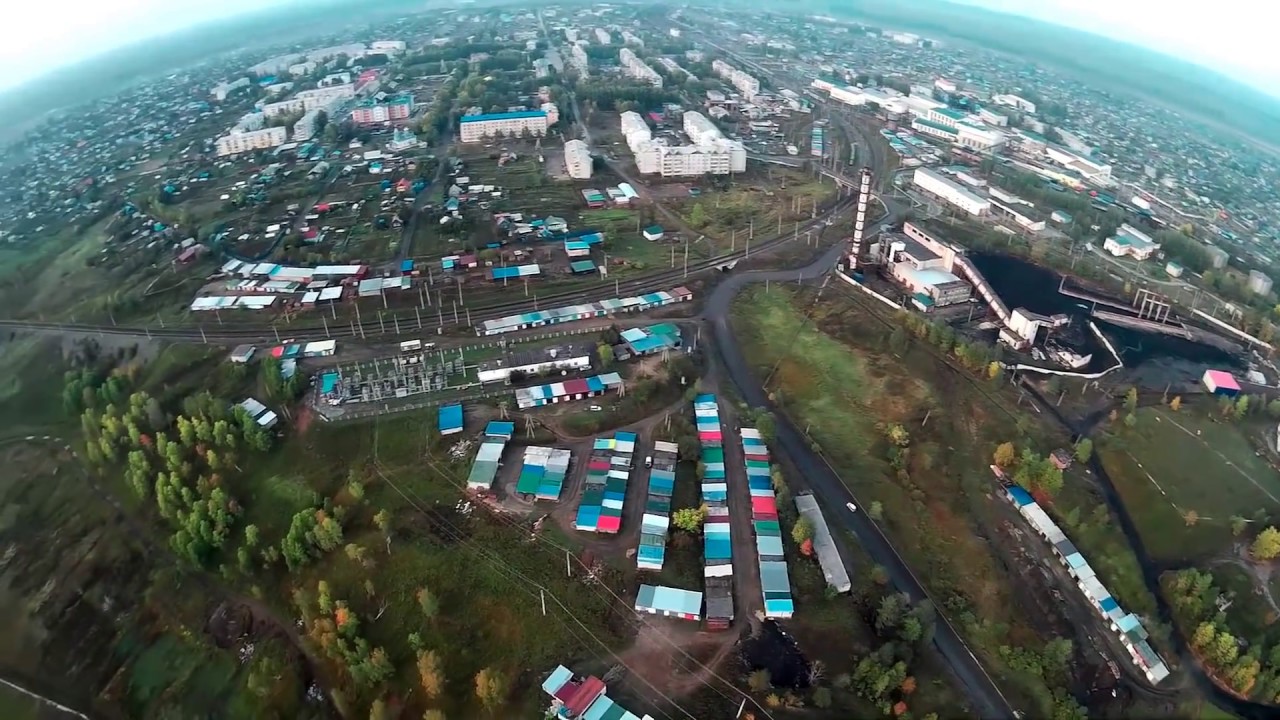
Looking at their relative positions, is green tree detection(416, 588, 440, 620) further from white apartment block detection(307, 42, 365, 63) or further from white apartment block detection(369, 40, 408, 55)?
white apartment block detection(369, 40, 408, 55)

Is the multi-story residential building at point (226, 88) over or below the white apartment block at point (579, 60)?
below

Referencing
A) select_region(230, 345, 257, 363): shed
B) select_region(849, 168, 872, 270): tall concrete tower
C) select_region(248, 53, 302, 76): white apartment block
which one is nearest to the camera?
select_region(230, 345, 257, 363): shed

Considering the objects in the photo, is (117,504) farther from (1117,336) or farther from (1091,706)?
(1117,336)

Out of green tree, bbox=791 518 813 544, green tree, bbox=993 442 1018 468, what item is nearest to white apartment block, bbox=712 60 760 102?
green tree, bbox=993 442 1018 468

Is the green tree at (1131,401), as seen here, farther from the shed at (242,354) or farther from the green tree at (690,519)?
the shed at (242,354)

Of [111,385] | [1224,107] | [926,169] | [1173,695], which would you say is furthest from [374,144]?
[1224,107]

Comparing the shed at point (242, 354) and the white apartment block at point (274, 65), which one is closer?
the shed at point (242, 354)

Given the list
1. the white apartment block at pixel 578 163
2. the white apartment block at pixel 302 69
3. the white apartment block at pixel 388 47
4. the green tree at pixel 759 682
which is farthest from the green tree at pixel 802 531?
the white apartment block at pixel 388 47

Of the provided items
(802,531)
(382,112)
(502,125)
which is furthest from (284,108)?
(802,531)
